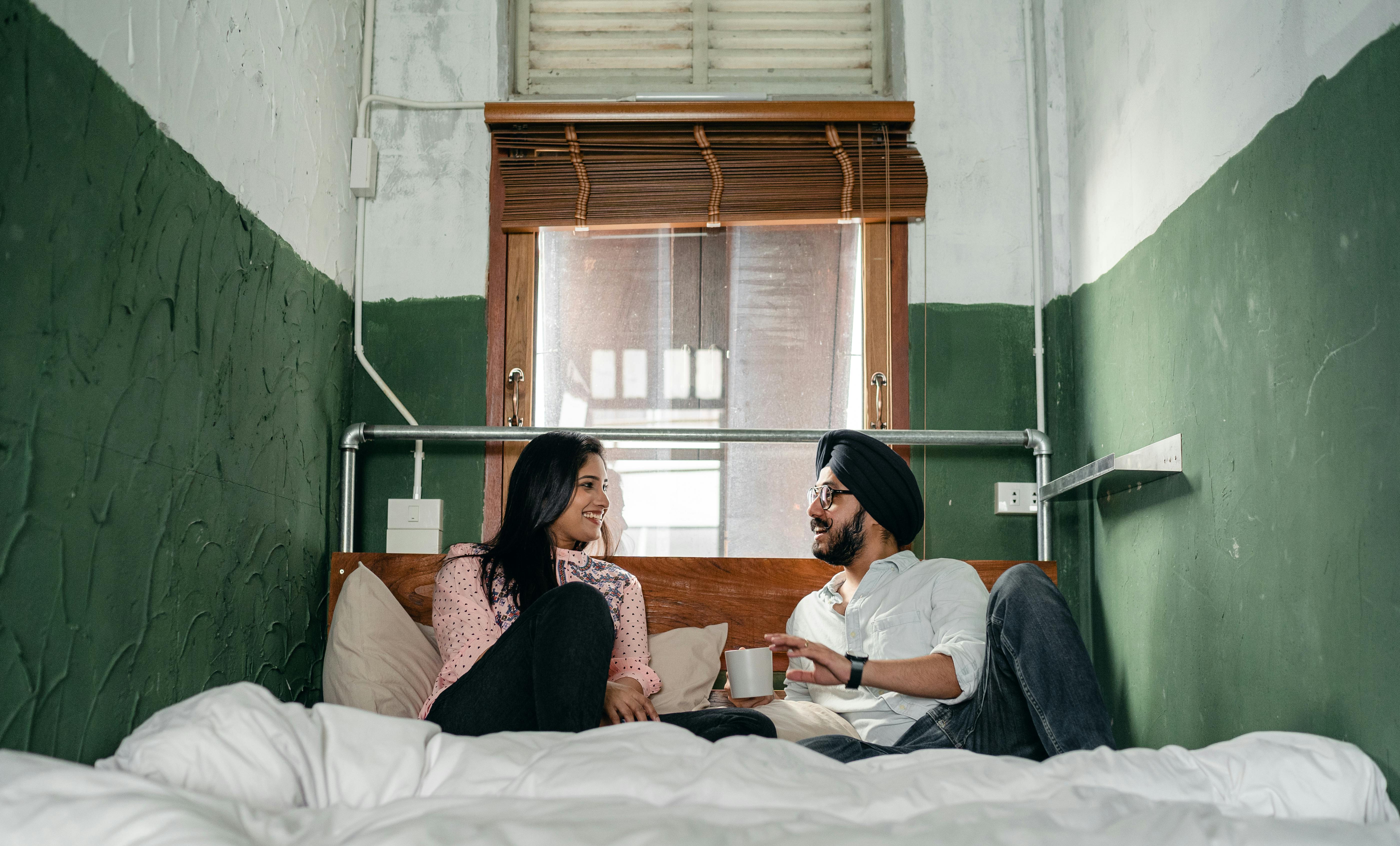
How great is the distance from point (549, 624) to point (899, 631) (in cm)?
64

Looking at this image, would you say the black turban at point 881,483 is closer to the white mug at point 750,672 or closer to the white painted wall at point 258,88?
the white mug at point 750,672

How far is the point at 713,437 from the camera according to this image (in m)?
2.37

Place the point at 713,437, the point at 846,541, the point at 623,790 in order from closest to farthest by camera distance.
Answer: the point at 623,790 < the point at 846,541 < the point at 713,437

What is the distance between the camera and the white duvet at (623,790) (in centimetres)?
84

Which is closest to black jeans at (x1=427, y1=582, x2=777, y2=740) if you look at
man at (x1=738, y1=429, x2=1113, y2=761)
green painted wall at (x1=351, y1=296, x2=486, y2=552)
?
man at (x1=738, y1=429, x2=1113, y2=761)

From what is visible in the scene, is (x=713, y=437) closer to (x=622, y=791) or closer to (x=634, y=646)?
(x=634, y=646)

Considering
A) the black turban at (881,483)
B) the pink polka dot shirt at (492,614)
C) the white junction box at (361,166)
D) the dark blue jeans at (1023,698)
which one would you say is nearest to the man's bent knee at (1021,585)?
the dark blue jeans at (1023,698)

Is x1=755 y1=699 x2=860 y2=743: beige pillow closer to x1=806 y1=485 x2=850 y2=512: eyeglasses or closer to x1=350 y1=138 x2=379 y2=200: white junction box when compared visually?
x1=806 y1=485 x2=850 y2=512: eyeglasses

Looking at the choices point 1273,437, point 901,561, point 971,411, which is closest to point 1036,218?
point 971,411

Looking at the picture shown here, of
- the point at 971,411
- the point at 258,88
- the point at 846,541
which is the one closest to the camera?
the point at 258,88

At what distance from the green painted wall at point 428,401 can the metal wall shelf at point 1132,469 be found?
1341 millimetres

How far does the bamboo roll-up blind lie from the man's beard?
0.87 m

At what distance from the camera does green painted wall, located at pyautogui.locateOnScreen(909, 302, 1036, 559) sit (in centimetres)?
249

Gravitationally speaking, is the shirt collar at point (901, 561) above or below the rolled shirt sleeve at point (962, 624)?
above
